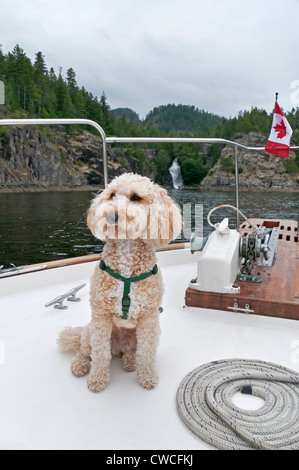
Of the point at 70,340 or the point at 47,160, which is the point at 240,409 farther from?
the point at 47,160

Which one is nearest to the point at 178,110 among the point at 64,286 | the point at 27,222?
the point at 27,222

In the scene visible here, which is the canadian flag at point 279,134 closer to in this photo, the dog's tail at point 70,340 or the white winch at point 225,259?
the white winch at point 225,259

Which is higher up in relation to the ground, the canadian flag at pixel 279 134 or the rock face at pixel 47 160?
the rock face at pixel 47 160

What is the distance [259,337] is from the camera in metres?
2.41

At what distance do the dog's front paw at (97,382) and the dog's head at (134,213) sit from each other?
2.45 feet

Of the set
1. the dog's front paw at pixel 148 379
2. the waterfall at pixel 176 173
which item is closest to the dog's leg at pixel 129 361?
the dog's front paw at pixel 148 379

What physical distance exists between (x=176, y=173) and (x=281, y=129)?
48.7 meters

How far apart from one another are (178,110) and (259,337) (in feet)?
685

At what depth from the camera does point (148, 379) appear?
6.03ft

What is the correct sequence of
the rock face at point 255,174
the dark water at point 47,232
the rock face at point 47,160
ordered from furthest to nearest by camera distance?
the rock face at point 255,174, the rock face at point 47,160, the dark water at point 47,232

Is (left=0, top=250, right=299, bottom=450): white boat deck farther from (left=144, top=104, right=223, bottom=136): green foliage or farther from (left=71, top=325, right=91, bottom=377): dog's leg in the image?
(left=144, top=104, right=223, bottom=136): green foliage

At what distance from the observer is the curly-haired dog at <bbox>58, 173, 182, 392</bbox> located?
163 cm

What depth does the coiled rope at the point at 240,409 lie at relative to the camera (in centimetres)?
146

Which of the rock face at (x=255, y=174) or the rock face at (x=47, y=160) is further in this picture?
the rock face at (x=255, y=174)
